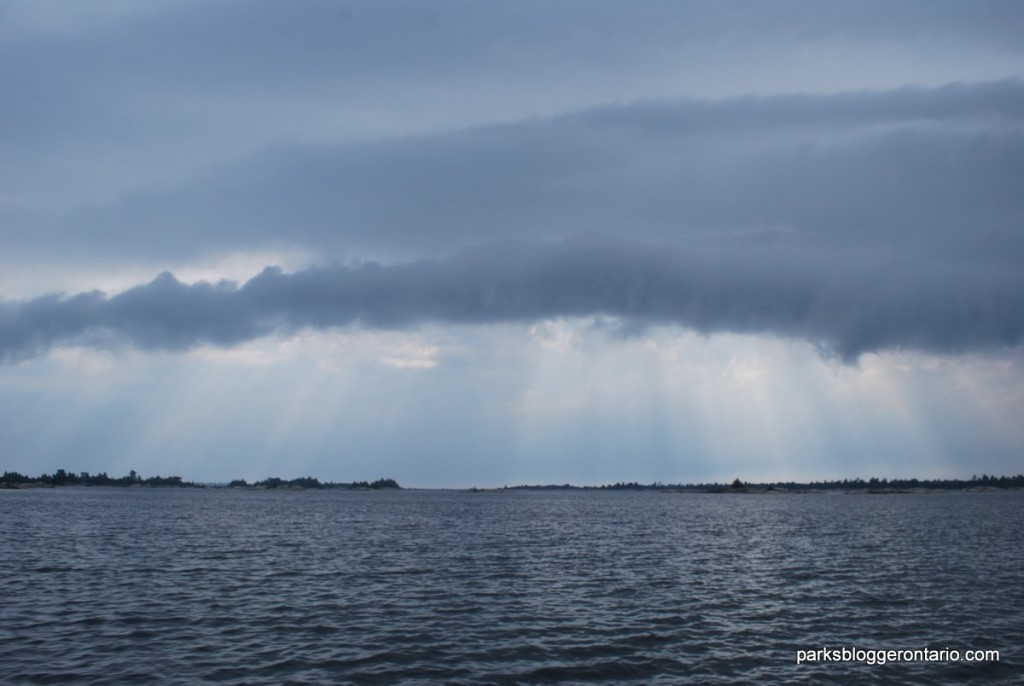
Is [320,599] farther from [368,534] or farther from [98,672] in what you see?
[368,534]

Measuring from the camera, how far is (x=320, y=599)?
1825 inches

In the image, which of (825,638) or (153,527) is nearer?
(825,638)

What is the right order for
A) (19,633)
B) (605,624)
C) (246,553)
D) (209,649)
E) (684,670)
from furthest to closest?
(246,553)
(605,624)
(19,633)
(209,649)
(684,670)

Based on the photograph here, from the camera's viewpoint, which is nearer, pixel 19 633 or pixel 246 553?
pixel 19 633

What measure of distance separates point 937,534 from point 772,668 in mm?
86313

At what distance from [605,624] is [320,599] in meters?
17.8

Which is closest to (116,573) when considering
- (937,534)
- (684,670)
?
(684,670)

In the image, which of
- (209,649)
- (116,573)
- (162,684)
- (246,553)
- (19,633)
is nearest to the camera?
(162,684)

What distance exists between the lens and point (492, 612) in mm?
43469

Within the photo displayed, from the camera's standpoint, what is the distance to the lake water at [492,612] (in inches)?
1233

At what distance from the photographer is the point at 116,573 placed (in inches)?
2222

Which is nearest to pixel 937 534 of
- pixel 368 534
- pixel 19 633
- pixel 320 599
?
pixel 368 534

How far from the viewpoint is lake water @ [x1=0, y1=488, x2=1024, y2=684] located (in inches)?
1233

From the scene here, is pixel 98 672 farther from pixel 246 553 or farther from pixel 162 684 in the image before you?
pixel 246 553
